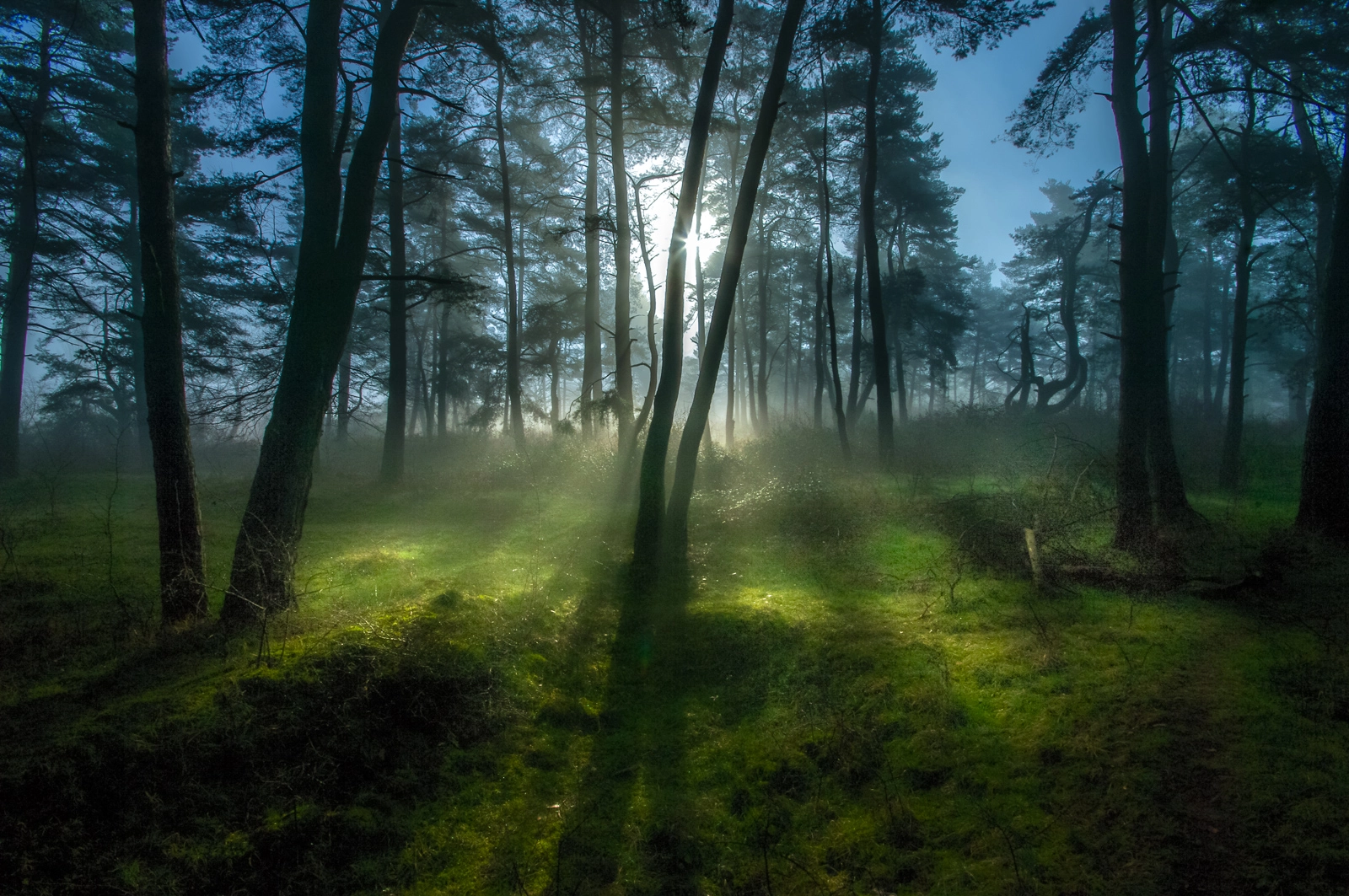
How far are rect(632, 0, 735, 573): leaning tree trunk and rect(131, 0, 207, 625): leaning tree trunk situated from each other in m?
4.93

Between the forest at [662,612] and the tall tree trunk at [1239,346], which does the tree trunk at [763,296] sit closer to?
the forest at [662,612]

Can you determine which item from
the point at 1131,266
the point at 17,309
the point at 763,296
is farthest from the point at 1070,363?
the point at 17,309

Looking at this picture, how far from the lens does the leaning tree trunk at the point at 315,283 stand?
576cm

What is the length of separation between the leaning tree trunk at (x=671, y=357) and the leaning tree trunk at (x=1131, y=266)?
18.4 feet

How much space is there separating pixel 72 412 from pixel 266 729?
98.5 feet

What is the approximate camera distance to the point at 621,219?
15883mm

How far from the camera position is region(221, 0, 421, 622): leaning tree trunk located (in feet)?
18.9

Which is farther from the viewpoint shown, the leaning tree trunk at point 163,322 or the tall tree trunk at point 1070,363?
the tall tree trunk at point 1070,363

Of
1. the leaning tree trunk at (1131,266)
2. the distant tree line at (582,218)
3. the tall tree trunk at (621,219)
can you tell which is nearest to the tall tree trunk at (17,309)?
the distant tree line at (582,218)

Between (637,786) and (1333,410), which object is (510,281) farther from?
(1333,410)

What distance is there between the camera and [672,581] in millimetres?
7891

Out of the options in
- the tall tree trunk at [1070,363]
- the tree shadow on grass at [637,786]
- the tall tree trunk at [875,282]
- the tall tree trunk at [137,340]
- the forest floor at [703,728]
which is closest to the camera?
the forest floor at [703,728]

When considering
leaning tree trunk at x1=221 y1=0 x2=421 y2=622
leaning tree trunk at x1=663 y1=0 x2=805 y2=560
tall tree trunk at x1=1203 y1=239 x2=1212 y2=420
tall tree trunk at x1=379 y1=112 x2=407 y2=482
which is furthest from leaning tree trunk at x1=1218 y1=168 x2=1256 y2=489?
tall tree trunk at x1=1203 y1=239 x2=1212 y2=420

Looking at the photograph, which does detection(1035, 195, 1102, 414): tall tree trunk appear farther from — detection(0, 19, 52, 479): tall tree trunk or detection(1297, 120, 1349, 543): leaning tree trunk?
detection(0, 19, 52, 479): tall tree trunk
